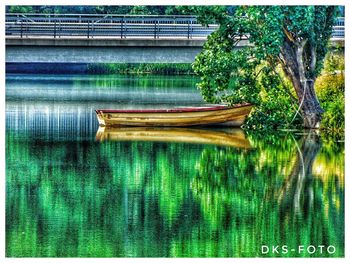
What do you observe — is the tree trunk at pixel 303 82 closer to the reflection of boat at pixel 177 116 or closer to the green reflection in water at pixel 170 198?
the reflection of boat at pixel 177 116

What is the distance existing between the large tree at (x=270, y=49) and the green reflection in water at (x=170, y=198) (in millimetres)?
2932

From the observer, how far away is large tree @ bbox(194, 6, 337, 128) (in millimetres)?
34906

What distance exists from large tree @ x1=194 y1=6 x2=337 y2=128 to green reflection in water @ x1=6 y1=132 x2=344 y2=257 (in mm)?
2932

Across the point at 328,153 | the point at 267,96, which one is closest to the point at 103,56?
the point at 267,96

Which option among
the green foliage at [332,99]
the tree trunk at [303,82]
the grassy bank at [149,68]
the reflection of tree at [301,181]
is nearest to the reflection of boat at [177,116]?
the tree trunk at [303,82]

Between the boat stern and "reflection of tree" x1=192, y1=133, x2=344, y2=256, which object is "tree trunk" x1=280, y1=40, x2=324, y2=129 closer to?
"reflection of tree" x1=192, y1=133, x2=344, y2=256

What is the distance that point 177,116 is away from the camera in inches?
1469

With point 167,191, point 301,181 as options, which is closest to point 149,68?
point 301,181

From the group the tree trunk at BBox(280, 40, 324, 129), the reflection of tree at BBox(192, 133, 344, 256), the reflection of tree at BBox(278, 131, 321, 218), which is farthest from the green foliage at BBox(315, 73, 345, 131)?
the reflection of tree at BBox(192, 133, 344, 256)

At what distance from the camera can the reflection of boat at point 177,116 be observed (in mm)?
37188

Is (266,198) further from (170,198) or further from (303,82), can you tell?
(303,82)

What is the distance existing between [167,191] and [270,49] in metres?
10.4

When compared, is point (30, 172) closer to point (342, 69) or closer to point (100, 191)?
point (100, 191)
